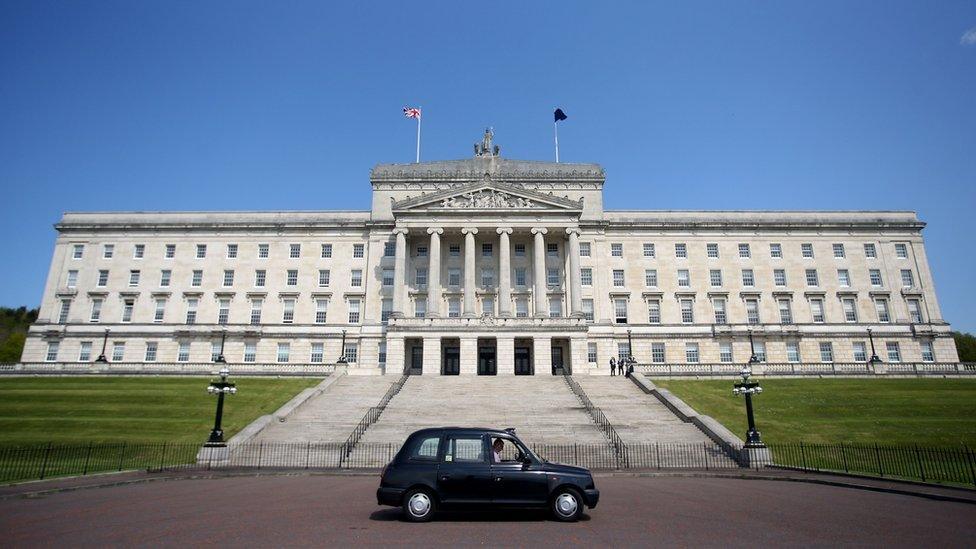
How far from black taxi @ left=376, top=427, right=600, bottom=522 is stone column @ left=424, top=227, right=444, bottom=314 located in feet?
130

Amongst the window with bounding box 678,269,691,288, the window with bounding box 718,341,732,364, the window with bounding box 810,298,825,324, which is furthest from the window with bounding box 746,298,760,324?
the window with bounding box 678,269,691,288

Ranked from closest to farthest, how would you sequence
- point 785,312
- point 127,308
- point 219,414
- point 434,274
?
point 219,414
point 434,274
point 785,312
point 127,308

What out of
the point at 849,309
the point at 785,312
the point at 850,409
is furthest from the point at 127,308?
the point at 849,309

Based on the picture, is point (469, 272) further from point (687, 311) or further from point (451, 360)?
point (687, 311)

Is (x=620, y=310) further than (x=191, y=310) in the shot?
No

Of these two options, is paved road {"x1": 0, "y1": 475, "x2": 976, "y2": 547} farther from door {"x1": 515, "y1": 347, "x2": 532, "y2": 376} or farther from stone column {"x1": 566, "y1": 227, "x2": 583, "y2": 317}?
door {"x1": 515, "y1": 347, "x2": 532, "y2": 376}

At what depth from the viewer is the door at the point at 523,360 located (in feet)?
174

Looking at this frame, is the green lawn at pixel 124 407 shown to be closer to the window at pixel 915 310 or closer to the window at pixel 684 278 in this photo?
the window at pixel 684 278

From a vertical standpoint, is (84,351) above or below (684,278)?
below

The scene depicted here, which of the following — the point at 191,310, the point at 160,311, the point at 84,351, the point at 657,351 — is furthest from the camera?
the point at 160,311

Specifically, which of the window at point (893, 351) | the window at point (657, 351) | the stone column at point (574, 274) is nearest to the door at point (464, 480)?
the stone column at point (574, 274)

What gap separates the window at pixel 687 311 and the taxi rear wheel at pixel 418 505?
5088cm

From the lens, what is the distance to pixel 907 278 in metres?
59.6

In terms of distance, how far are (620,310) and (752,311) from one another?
46.9 ft
